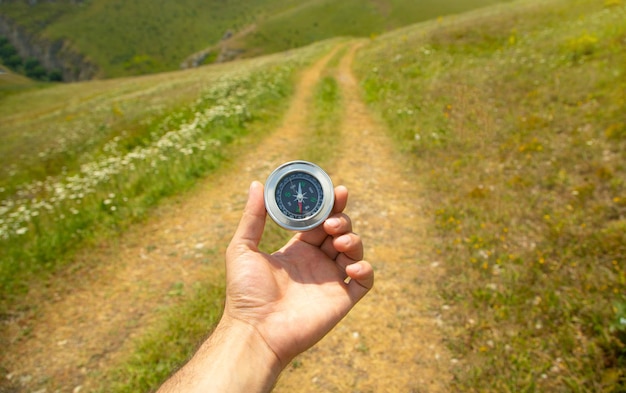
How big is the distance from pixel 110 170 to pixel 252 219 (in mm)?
9244

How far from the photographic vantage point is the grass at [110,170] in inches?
313

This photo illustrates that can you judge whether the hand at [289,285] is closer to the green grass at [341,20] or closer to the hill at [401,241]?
the hill at [401,241]

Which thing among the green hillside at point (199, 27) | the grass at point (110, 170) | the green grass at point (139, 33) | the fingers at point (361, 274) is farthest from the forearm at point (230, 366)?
the green grass at point (139, 33)

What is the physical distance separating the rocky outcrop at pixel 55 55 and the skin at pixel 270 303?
186997mm

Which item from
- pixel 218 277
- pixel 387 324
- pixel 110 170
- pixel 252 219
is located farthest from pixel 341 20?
pixel 252 219

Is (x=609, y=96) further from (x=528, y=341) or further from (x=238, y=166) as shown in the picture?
(x=238, y=166)

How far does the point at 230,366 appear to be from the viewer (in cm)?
292

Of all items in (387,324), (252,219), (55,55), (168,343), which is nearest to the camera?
(252,219)

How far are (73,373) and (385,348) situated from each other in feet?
15.3

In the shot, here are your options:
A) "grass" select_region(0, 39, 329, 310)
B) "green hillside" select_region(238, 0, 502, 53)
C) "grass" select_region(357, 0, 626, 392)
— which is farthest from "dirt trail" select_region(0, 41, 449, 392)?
"green hillside" select_region(238, 0, 502, 53)

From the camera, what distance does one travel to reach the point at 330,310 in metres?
3.56

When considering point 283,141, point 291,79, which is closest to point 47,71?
point 291,79

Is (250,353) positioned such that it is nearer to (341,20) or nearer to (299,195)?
(299,195)

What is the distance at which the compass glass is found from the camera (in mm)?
3783
